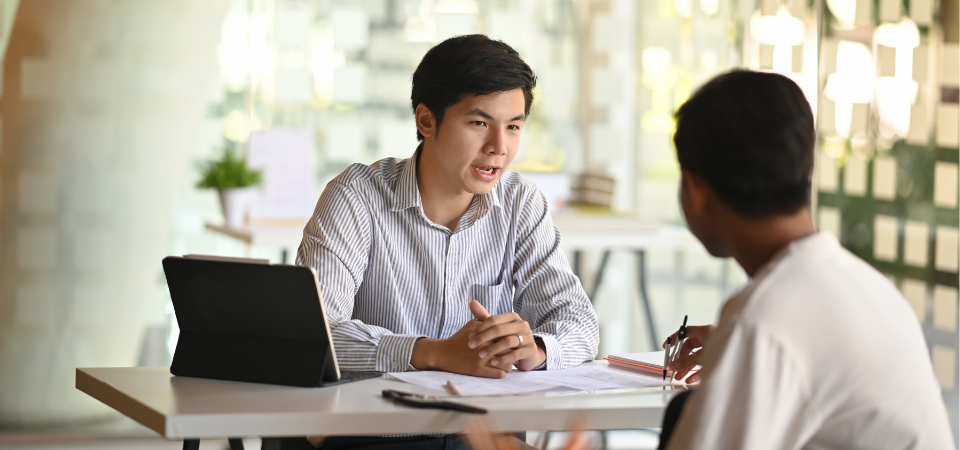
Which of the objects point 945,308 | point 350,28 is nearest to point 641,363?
point 945,308

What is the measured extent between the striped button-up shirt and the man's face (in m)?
0.09

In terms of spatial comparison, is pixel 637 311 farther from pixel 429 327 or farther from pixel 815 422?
pixel 815 422

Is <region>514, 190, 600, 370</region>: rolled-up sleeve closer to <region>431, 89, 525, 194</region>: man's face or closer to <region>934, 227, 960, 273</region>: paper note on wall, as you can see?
<region>431, 89, 525, 194</region>: man's face

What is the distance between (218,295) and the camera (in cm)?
142

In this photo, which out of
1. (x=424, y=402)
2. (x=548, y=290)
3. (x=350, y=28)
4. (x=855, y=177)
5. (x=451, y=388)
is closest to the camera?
(x=424, y=402)

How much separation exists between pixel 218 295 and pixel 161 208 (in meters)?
2.57

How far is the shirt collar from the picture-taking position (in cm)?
189

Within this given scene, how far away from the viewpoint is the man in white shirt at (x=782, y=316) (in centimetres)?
90

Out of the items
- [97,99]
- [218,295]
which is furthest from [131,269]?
[218,295]

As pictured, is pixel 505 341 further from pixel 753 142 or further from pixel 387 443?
pixel 753 142

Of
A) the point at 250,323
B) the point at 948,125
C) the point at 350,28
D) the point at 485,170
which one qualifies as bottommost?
the point at 250,323

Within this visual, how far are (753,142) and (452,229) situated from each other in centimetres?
99

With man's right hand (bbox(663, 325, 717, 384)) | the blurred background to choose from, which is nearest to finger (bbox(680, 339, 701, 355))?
man's right hand (bbox(663, 325, 717, 384))

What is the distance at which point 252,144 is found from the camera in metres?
3.56
